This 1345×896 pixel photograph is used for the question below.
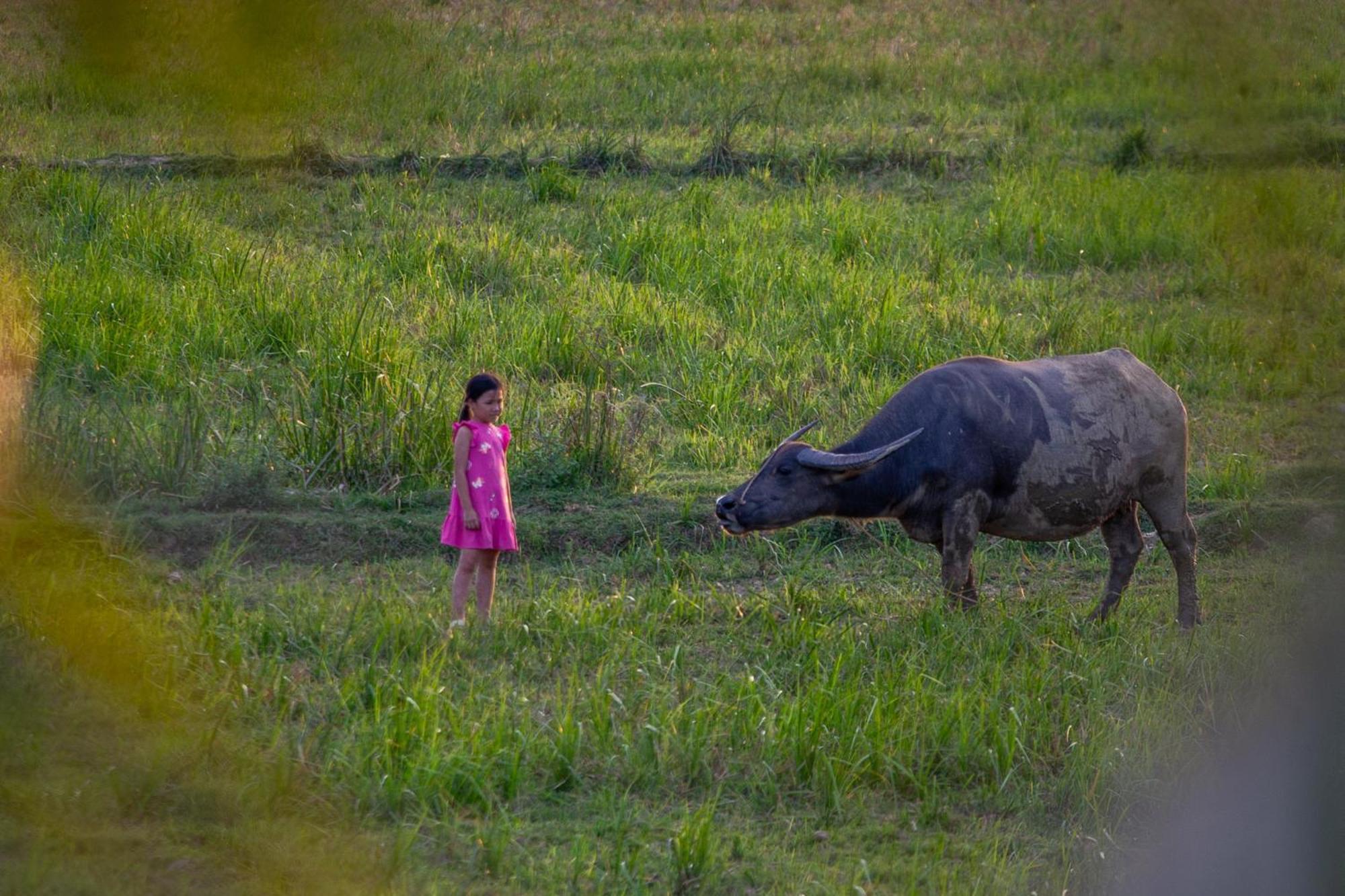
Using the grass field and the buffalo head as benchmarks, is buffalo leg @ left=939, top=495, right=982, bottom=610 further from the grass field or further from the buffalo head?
the buffalo head

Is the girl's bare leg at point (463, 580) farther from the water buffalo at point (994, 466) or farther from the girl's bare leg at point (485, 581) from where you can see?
the water buffalo at point (994, 466)

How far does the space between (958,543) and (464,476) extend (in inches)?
66.3

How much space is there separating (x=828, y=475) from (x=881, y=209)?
4.96 metres

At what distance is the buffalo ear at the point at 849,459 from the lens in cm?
464

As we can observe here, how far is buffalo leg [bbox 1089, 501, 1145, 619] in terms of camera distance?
5.02 meters

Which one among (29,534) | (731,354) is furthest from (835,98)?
(29,534)

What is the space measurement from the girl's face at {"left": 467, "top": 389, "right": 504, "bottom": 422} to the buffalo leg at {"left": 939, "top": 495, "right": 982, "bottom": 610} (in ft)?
5.15

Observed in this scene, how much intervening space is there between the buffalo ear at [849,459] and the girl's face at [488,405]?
1.07 m

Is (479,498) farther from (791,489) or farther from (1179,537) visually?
(1179,537)

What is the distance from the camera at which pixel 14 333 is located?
4730 mm

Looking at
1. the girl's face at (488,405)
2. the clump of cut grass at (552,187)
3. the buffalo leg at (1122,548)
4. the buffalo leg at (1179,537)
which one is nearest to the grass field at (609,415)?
the clump of cut grass at (552,187)

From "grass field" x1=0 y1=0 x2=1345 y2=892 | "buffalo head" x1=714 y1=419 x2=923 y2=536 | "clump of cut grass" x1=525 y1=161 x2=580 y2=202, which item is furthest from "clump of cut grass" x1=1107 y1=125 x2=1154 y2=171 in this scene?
"buffalo head" x1=714 y1=419 x2=923 y2=536

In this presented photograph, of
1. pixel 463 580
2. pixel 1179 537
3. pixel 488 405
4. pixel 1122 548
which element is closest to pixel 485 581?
pixel 463 580

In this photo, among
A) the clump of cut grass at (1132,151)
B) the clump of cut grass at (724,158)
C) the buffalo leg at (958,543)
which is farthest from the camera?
the clump of cut grass at (724,158)
